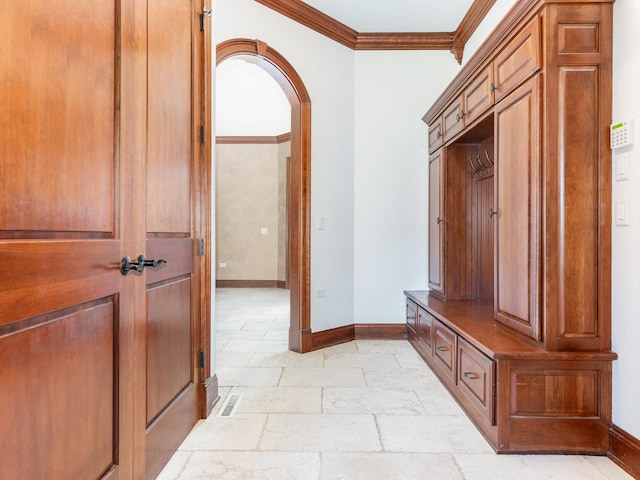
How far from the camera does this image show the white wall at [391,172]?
149 inches

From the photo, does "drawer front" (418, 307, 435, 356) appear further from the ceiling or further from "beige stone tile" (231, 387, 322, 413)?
the ceiling

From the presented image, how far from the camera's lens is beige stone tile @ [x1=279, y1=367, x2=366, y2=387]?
2623 mm

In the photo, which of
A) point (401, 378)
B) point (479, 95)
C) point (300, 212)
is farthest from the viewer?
point (300, 212)

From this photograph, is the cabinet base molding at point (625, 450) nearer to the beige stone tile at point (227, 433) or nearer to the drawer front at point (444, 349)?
the drawer front at point (444, 349)

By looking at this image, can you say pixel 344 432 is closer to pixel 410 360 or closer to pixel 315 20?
pixel 410 360

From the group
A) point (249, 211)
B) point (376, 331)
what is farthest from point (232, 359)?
point (249, 211)

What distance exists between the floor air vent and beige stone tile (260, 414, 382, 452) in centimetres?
25

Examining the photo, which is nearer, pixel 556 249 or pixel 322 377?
pixel 556 249

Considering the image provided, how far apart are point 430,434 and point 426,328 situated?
119cm

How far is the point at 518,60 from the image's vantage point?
2.05m

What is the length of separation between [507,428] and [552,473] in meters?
0.23

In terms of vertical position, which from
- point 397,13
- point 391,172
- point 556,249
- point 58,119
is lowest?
point 556,249

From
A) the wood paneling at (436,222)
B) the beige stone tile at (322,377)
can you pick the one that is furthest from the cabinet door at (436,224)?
the beige stone tile at (322,377)

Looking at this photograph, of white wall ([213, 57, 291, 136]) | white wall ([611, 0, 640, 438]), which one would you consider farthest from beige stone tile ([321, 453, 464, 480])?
white wall ([213, 57, 291, 136])
